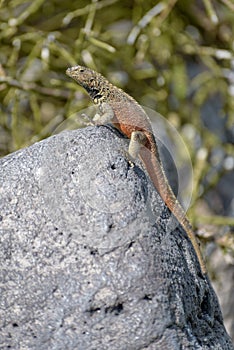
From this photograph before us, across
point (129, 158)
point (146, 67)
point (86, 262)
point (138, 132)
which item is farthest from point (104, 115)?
point (146, 67)

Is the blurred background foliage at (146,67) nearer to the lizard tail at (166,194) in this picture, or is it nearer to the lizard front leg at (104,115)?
the lizard front leg at (104,115)

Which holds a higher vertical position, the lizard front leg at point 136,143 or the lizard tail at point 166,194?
the lizard front leg at point 136,143

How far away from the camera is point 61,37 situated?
581 cm

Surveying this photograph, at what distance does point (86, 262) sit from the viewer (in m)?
2.68

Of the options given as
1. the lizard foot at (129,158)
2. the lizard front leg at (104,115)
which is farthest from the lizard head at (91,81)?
the lizard foot at (129,158)

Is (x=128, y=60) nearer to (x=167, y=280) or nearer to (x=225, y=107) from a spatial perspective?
(x=225, y=107)

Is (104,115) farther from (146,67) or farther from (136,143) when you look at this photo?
(146,67)

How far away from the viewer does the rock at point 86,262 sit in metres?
2.67

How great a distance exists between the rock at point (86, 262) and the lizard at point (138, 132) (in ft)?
0.84

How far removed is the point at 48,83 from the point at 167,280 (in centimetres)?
338

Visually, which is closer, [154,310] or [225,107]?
[154,310]

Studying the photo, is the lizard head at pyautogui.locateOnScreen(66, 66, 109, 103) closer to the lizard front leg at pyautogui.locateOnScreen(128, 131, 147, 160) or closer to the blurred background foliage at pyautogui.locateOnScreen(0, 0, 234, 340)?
the lizard front leg at pyautogui.locateOnScreen(128, 131, 147, 160)

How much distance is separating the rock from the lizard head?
2.82 ft

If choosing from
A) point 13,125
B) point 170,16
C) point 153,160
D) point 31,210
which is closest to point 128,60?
point 170,16
